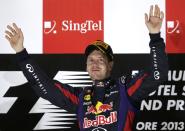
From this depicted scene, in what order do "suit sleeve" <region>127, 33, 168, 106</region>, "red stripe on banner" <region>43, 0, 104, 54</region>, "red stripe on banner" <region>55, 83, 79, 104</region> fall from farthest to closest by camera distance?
"red stripe on banner" <region>43, 0, 104, 54</region> < "red stripe on banner" <region>55, 83, 79, 104</region> < "suit sleeve" <region>127, 33, 168, 106</region>

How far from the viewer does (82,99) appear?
4.89 ft

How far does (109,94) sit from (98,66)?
0.41ft

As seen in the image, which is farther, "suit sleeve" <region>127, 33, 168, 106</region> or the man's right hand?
the man's right hand

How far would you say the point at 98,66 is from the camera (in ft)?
4.74

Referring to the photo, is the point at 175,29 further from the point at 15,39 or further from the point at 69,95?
Result: the point at 15,39

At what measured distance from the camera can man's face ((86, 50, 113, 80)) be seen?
4.74 feet

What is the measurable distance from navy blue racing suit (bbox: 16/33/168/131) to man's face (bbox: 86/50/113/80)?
0.03 metres

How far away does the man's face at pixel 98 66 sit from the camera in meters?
1.44

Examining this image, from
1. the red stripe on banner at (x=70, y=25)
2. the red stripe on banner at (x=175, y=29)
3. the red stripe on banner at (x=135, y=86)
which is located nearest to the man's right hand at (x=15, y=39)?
the red stripe on banner at (x=70, y=25)

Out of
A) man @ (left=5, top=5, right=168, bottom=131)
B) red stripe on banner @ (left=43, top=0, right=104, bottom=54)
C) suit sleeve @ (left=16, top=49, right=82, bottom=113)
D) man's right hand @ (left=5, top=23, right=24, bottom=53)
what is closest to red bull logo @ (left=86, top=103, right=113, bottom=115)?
man @ (left=5, top=5, right=168, bottom=131)

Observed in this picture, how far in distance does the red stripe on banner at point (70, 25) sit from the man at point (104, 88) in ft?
1.16

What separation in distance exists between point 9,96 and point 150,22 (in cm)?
89

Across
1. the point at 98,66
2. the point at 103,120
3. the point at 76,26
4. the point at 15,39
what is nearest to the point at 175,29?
the point at 76,26

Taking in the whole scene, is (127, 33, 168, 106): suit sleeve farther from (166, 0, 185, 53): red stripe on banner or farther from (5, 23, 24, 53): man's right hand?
(166, 0, 185, 53): red stripe on banner
